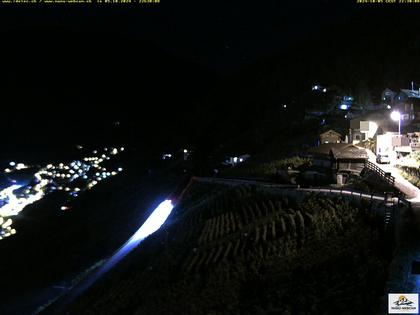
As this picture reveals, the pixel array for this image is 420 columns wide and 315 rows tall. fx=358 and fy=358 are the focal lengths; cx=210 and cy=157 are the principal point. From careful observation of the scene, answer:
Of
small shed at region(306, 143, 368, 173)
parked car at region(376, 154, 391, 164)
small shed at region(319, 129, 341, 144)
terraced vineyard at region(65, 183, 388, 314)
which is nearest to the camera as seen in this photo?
terraced vineyard at region(65, 183, 388, 314)

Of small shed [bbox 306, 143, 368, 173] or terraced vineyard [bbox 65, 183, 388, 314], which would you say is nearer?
terraced vineyard [bbox 65, 183, 388, 314]

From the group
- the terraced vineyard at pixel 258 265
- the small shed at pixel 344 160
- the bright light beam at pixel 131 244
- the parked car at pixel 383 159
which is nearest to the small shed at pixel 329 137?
the parked car at pixel 383 159

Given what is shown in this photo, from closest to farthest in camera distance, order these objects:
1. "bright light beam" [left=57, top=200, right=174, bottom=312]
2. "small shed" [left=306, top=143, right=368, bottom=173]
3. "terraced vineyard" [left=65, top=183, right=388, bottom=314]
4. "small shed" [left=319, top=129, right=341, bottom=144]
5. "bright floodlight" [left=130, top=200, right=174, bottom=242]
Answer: "terraced vineyard" [left=65, top=183, right=388, bottom=314], "bright light beam" [left=57, top=200, right=174, bottom=312], "small shed" [left=306, top=143, right=368, bottom=173], "bright floodlight" [left=130, top=200, right=174, bottom=242], "small shed" [left=319, top=129, right=341, bottom=144]

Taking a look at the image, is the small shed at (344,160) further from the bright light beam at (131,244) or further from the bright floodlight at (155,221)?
the bright light beam at (131,244)

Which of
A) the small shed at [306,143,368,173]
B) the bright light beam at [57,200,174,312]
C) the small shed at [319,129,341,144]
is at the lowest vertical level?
the bright light beam at [57,200,174,312]

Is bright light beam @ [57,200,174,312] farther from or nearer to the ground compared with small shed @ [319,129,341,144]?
nearer to the ground

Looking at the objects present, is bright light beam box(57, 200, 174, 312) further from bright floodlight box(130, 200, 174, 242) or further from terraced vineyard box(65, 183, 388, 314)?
terraced vineyard box(65, 183, 388, 314)

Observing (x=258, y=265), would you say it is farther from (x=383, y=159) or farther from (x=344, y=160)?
(x=383, y=159)

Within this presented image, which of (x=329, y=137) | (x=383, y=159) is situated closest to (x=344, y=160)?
(x=383, y=159)

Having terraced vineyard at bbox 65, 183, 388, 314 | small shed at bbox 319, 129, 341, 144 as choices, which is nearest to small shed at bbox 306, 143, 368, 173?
terraced vineyard at bbox 65, 183, 388, 314
